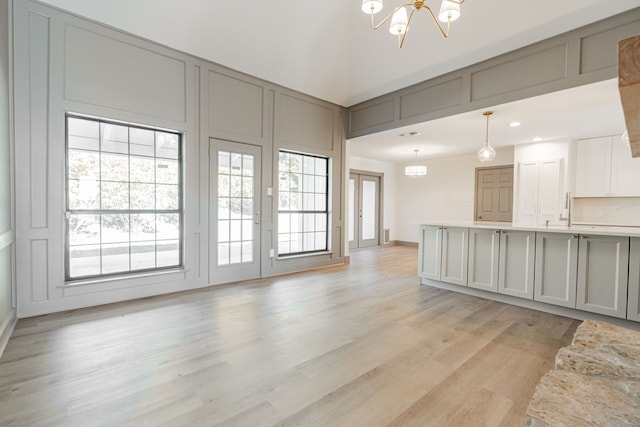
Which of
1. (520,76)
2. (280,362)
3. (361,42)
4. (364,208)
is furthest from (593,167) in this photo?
(280,362)

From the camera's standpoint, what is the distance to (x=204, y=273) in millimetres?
4129

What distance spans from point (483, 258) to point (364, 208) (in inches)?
184

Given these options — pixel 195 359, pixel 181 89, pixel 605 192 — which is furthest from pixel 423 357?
pixel 605 192

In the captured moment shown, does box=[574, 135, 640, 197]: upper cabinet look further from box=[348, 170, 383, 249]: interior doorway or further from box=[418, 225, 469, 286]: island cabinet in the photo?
box=[348, 170, 383, 249]: interior doorway

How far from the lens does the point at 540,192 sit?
6.09 m

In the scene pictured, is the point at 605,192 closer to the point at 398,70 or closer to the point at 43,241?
the point at 398,70

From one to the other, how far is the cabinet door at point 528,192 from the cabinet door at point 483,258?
3347mm

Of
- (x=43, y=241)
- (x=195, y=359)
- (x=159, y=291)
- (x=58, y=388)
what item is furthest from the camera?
(x=159, y=291)

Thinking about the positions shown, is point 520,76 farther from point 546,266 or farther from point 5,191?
point 5,191

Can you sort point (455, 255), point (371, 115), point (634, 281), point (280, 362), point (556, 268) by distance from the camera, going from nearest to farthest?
point (280, 362), point (634, 281), point (556, 268), point (455, 255), point (371, 115)

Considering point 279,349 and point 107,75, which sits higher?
point 107,75

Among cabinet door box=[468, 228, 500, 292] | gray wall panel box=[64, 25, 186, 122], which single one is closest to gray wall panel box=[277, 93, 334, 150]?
gray wall panel box=[64, 25, 186, 122]

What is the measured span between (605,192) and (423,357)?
18.5 feet

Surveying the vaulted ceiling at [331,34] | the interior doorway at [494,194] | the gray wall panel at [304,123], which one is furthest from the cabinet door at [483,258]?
the interior doorway at [494,194]
